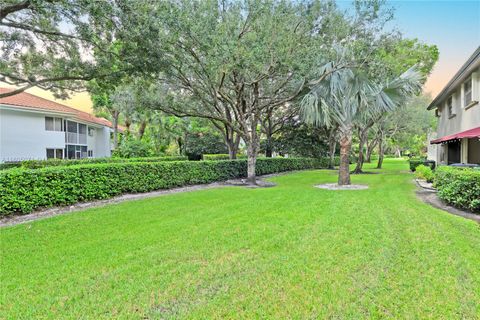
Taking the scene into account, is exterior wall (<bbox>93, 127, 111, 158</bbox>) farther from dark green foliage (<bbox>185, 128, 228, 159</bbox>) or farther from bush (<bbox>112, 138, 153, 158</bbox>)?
dark green foliage (<bbox>185, 128, 228, 159</bbox>)

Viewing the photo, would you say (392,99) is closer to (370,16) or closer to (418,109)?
(370,16)

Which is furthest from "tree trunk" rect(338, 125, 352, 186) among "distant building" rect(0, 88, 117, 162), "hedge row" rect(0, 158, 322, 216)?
"distant building" rect(0, 88, 117, 162)

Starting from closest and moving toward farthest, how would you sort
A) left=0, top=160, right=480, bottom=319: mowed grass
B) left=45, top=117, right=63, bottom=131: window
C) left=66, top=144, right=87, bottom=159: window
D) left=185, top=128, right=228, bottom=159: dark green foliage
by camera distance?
left=0, top=160, right=480, bottom=319: mowed grass < left=45, top=117, right=63, bottom=131: window < left=66, top=144, right=87, bottom=159: window < left=185, top=128, right=228, bottom=159: dark green foliage

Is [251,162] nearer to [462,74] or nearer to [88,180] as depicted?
[88,180]

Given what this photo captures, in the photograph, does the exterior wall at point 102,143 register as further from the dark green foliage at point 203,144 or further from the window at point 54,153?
the dark green foliage at point 203,144

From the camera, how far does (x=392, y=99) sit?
1305 cm

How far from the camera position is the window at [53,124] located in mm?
21514

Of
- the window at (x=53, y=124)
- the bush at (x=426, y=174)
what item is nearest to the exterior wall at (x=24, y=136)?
the window at (x=53, y=124)

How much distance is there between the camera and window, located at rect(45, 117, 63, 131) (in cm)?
2151

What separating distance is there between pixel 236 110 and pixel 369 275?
1157 cm

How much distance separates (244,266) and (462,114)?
44.6ft

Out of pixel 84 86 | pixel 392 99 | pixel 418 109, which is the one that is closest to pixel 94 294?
pixel 84 86

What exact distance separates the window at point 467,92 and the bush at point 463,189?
576cm

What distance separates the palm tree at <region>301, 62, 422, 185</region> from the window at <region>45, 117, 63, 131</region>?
792 inches
